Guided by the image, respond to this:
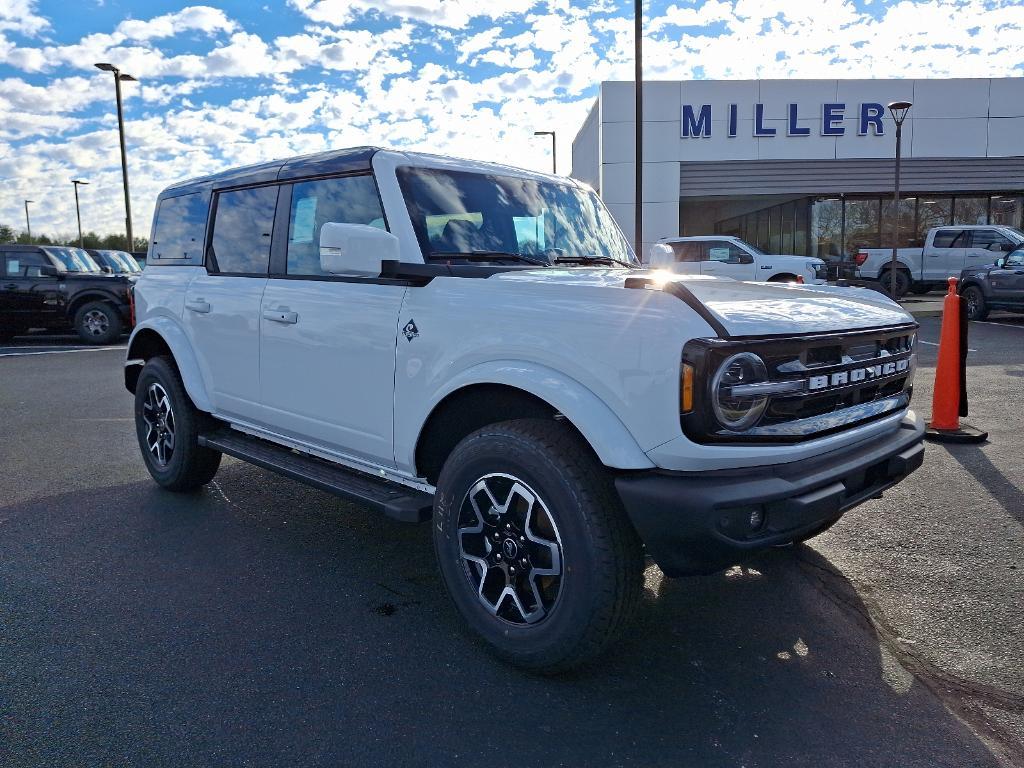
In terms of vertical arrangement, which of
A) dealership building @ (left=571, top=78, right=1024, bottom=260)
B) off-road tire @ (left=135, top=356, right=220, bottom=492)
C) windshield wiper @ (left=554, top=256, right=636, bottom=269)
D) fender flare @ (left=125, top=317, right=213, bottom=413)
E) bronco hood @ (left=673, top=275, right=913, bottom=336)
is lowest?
off-road tire @ (left=135, top=356, right=220, bottom=492)

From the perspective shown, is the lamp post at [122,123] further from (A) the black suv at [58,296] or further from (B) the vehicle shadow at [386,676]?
(B) the vehicle shadow at [386,676]

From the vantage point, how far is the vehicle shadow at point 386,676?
2.37 meters

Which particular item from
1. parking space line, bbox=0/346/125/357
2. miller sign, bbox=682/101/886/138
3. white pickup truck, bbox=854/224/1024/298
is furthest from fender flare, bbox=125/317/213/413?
miller sign, bbox=682/101/886/138

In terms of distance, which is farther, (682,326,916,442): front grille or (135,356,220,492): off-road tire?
(135,356,220,492): off-road tire

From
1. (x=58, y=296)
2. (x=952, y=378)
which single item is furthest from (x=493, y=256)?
(x=58, y=296)

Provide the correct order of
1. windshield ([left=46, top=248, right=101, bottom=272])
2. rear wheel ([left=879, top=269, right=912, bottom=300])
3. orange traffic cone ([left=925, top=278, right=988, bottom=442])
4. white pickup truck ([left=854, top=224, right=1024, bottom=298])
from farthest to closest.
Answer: rear wheel ([left=879, top=269, right=912, bottom=300]) → white pickup truck ([left=854, top=224, right=1024, bottom=298]) → windshield ([left=46, top=248, right=101, bottom=272]) → orange traffic cone ([left=925, top=278, right=988, bottom=442])

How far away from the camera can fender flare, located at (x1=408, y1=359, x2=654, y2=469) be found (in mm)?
2492

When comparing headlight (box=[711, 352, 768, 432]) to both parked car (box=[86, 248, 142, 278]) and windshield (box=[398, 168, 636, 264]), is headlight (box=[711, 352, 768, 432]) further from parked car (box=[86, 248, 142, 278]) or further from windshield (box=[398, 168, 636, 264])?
parked car (box=[86, 248, 142, 278])

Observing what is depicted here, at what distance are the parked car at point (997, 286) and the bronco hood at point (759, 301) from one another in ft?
44.5

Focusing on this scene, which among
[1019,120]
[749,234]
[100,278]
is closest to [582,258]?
[100,278]

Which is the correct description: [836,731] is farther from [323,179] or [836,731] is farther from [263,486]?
[263,486]

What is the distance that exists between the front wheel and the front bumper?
14cm

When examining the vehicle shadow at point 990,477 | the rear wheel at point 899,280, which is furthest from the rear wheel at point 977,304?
the vehicle shadow at point 990,477

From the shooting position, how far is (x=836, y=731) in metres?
2.44
